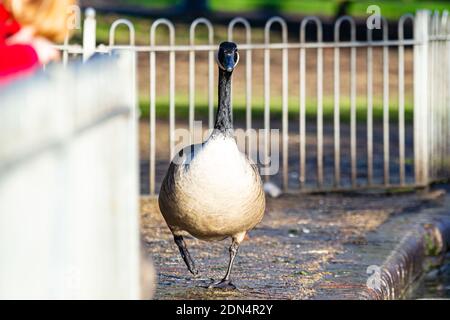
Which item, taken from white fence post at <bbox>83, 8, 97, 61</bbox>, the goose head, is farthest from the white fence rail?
white fence post at <bbox>83, 8, 97, 61</bbox>

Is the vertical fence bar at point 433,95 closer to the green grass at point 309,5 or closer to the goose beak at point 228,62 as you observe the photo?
the goose beak at point 228,62

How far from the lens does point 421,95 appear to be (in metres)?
10.5

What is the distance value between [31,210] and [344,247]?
568 cm

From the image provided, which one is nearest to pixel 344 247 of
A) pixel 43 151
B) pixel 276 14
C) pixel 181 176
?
pixel 181 176

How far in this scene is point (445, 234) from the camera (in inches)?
343

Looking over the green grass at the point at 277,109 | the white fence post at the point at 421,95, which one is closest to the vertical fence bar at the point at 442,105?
the white fence post at the point at 421,95

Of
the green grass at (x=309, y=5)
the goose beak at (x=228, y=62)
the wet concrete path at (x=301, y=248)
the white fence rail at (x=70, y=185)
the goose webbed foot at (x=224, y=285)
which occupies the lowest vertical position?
the wet concrete path at (x=301, y=248)

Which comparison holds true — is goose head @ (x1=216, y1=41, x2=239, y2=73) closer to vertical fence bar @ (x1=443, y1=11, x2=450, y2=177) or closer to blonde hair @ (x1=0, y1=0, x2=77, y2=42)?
blonde hair @ (x1=0, y1=0, x2=77, y2=42)

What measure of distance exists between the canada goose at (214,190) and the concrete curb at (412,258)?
31.7 inches

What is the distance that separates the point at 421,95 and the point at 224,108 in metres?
4.52

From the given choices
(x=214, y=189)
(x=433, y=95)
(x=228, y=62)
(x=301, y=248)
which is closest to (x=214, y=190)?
(x=214, y=189)

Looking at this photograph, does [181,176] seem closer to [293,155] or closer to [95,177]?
[95,177]

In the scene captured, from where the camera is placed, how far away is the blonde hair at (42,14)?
318 cm

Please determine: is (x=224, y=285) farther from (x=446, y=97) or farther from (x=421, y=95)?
(x=446, y=97)
